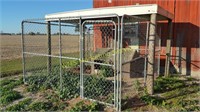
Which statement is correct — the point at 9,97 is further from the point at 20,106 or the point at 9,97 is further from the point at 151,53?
the point at 151,53

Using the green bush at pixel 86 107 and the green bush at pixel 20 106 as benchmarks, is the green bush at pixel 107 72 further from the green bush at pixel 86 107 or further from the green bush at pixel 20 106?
the green bush at pixel 20 106

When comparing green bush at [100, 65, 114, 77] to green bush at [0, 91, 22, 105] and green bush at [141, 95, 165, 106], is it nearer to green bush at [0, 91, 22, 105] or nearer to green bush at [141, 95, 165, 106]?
green bush at [141, 95, 165, 106]

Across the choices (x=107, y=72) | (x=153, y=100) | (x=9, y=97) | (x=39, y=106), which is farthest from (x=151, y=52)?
(x=9, y=97)

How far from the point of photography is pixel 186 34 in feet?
28.5

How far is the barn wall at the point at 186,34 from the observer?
8.55 meters

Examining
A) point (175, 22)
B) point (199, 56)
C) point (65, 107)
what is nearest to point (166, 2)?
point (175, 22)

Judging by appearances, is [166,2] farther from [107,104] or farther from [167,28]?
[107,104]

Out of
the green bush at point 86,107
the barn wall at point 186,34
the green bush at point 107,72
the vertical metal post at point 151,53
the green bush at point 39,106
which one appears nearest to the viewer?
the green bush at point 86,107

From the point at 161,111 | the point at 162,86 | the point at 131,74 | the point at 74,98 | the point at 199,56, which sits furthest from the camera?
the point at 199,56

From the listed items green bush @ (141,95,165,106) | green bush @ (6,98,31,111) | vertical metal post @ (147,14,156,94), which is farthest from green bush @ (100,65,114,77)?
green bush @ (6,98,31,111)

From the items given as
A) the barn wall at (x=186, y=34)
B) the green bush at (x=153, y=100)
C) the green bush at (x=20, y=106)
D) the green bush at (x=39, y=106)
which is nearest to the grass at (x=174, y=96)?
the green bush at (x=153, y=100)

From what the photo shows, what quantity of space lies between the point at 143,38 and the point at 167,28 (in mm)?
1228

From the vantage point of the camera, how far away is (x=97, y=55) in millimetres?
8727

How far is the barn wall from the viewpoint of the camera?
8547 millimetres
